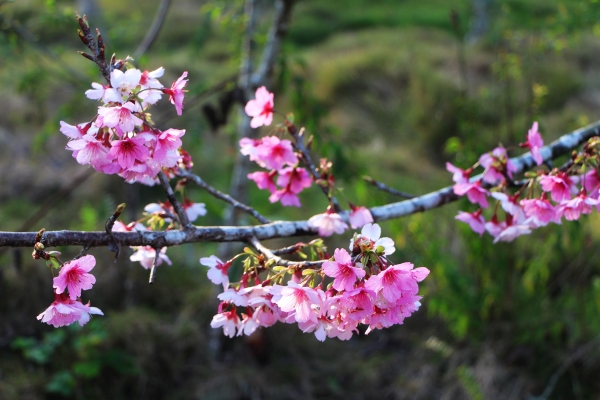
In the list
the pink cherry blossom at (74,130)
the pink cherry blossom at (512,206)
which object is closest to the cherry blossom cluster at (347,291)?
the pink cherry blossom at (74,130)

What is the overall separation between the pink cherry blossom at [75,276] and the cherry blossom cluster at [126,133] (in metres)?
0.17

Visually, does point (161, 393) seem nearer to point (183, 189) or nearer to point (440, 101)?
point (183, 189)

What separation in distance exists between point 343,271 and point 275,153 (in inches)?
19.5

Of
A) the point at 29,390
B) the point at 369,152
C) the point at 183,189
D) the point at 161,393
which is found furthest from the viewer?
the point at 369,152

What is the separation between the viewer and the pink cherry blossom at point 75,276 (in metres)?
0.95

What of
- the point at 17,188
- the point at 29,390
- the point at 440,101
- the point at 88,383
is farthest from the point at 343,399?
→ the point at 440,101

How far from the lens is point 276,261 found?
100 centimetres

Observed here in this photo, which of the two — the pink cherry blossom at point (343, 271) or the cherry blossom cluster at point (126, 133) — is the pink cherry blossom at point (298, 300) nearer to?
the pink cherry blossom at point (343, 271)

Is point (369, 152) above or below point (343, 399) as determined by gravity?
above

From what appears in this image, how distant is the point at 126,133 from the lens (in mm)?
946

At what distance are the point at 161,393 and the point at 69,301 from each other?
2.54 m

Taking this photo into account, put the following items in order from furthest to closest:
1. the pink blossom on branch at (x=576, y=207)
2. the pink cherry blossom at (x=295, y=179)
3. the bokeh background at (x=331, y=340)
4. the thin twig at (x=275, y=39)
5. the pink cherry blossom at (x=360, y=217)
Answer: the bokeh background at (x=331, y=340)
the thin twig at (x=275, y=39)
the pink cherry blossom at (x=295, y=179)
the pink cherry blossom at (x=360, y=217)
the pink blossom on branch at (x=576, y=207)

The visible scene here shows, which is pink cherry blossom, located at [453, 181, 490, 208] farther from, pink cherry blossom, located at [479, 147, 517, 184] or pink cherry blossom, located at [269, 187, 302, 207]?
pink cherry blossom, located at [269, 187, 302, 207]

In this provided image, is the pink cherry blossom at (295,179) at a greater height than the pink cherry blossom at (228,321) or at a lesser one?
greater
